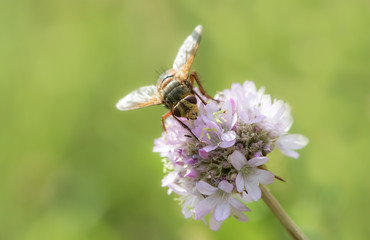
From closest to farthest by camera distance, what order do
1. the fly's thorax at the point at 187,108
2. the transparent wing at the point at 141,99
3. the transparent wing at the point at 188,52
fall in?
the fly's thorax at the point at 187,108 < the transparent wing at the point at 141,99 < the transparent wing at the point at 188,52

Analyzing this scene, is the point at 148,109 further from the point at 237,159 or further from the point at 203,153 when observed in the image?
the point at 237,159

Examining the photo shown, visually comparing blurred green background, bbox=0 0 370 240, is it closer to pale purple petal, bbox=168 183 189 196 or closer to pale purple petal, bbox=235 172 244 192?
pale purple petal, bbox=168 183 189 196

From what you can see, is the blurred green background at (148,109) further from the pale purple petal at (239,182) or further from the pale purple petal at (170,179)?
the pale purple petal at (239,182)

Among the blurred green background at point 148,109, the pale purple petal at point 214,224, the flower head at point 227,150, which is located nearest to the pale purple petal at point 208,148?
the flower head at point 227,150

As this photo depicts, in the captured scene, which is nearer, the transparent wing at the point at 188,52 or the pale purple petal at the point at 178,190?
the pale purple petal at the point at 178,190

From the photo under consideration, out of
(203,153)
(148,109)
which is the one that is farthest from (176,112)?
(148,109)

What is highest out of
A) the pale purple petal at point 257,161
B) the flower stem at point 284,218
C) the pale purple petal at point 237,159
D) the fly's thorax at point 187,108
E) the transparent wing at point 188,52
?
the transparent wing at point 188,52
